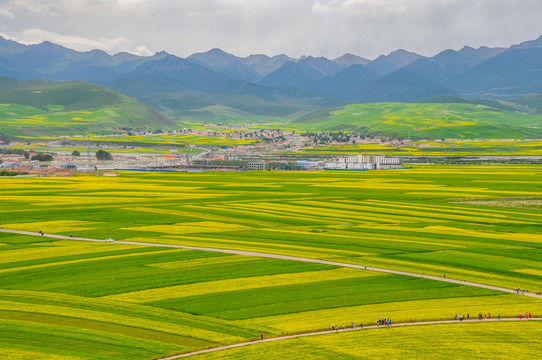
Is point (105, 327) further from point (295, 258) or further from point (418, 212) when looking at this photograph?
point (418, 212)

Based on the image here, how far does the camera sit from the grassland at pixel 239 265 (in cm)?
4578

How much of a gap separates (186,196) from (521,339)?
262 feet

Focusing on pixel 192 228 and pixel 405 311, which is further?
pixel 192 228

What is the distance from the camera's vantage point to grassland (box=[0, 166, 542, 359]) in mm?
45781

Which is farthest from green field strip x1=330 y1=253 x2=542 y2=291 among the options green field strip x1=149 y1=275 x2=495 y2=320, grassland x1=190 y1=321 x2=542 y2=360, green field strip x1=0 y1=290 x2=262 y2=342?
green field strip x1=0 y1=290 x2=262 y2=342

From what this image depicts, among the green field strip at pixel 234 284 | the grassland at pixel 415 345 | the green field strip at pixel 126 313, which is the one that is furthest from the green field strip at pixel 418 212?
the green field strip at pixel 126 313

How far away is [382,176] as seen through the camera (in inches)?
6319

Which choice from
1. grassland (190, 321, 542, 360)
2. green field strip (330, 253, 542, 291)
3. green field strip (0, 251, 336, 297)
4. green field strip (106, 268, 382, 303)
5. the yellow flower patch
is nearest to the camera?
grassland (190, 321, 542, 360)

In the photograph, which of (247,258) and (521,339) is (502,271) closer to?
(521,339)

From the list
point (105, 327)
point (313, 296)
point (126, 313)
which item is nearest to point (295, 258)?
point (313, 296)

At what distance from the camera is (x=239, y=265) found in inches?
2438

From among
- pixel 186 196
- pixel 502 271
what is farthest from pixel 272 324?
pixel 186 196

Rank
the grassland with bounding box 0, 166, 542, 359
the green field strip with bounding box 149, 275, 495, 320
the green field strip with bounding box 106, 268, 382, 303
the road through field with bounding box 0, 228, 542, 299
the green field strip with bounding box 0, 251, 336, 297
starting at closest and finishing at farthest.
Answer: the grassland with bounding box 0, 166, 542, 359
the green field strip with bounding box 149, 275, 495, 320
the green field strip with bounding box 106, 268, 382, 303
the green field strip with bounding box 0, 251, 336, 297
the road through field with bounding box 0, 228, 542, 299

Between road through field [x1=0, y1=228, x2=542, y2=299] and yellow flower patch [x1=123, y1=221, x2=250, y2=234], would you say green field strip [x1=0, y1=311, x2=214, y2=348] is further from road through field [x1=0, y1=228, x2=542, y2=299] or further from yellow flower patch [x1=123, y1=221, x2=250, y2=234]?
yellow flower patch [x1=123, y1=221, x2=250, y2=234]
